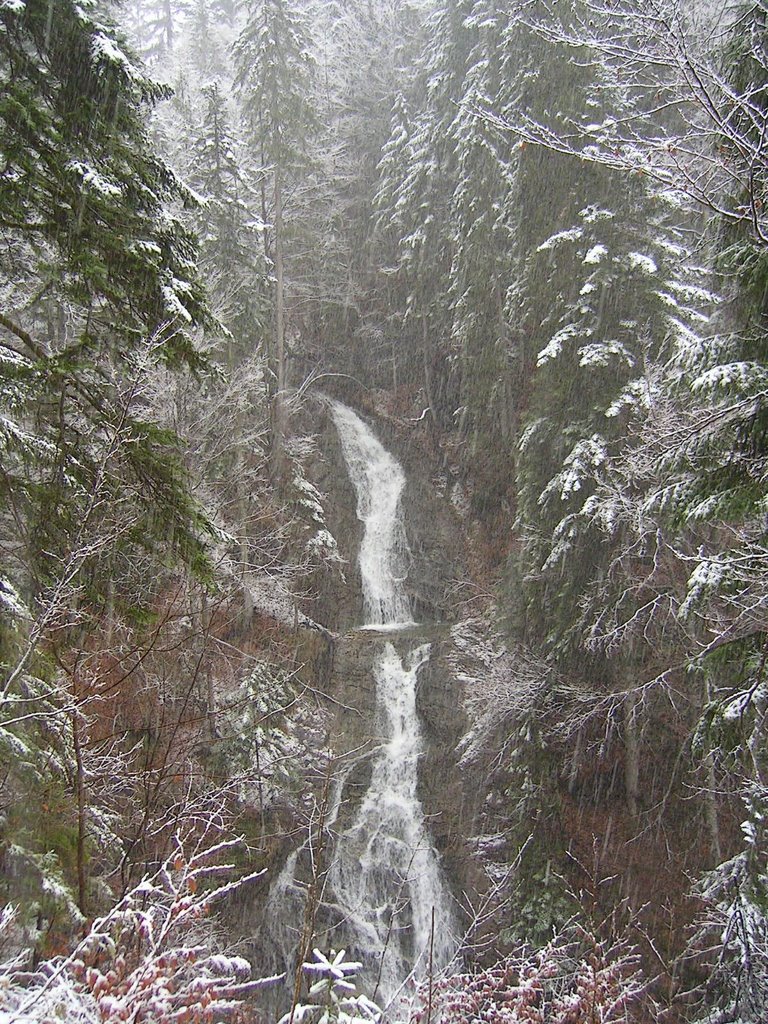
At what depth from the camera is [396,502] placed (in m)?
22.6

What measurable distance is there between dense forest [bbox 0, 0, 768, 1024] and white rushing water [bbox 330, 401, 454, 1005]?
158 mm

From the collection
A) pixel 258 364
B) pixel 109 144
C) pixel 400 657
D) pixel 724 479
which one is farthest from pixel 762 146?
pixel 400 657

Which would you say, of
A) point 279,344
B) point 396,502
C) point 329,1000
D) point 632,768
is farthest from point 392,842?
point 279,344

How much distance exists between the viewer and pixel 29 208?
210 inches

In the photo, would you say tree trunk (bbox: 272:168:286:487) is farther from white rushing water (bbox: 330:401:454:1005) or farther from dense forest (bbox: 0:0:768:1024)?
white rushing water (bbox: 330:401:454:1005)

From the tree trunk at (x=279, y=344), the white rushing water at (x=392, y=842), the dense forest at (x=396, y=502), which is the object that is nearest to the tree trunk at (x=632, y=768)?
the dense forest at (x=396, y=502)

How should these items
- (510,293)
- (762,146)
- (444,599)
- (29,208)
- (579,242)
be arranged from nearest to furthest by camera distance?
1. (762,146)
2. (29,208)
3. (579,242)
4. (510,293)
5. (444,599)

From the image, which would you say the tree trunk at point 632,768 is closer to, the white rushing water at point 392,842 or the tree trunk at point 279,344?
the white rushing water at point 392,842

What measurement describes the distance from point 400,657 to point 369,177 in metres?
19.9

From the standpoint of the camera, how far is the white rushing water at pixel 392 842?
12.6 m

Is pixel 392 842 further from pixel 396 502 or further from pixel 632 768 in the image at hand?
pixel 396 502

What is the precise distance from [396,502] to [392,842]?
436 inches

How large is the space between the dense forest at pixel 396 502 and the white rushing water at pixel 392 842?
158mm

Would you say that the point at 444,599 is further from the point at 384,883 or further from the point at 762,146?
the point at 762,146
